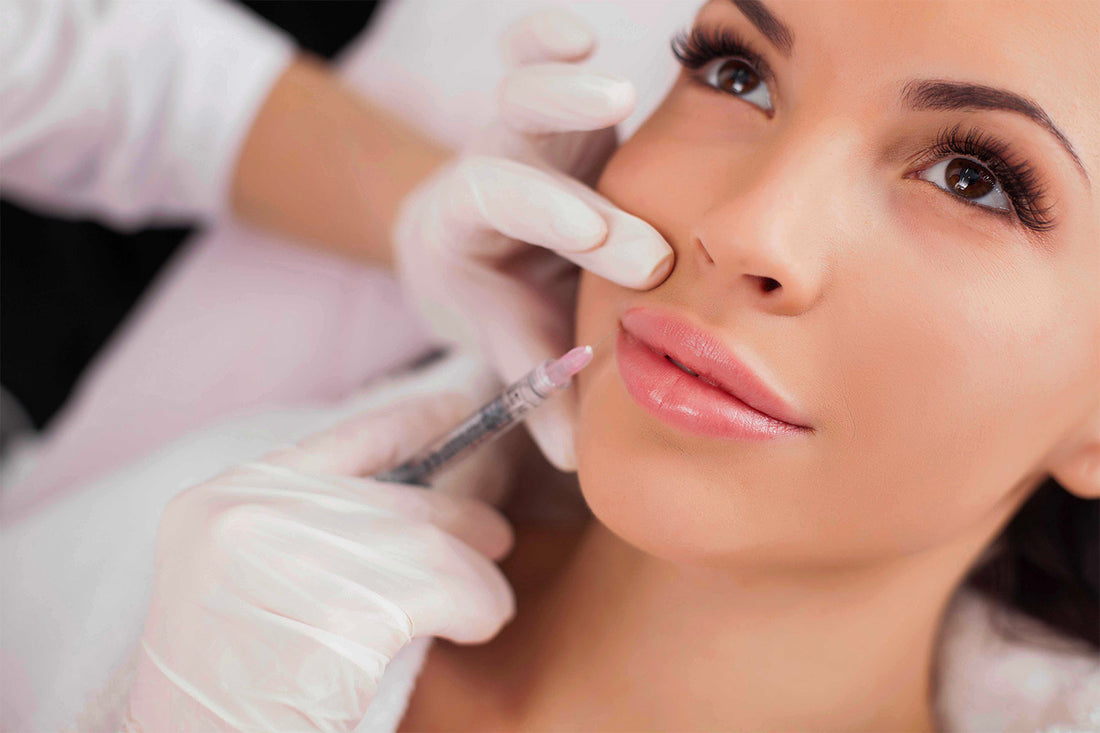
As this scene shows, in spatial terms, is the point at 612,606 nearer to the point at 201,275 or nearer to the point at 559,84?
the point at 559,84

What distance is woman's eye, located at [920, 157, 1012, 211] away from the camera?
2.35ft

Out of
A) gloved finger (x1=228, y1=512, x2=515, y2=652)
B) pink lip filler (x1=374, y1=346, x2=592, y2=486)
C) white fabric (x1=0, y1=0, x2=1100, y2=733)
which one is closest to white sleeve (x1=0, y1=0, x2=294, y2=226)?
white fabric (x1=0, y1=0, x2=1100, y2=733)

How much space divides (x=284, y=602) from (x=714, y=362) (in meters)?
0.43

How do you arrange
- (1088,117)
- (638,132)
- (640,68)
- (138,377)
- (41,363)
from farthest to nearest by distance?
(41,363) → (138,377) → (640,68) → (638,132) → (1088,117)

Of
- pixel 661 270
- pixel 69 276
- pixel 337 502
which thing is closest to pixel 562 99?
pixel 661 270

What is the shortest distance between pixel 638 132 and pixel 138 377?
109 cm

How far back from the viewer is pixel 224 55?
57.9 inches

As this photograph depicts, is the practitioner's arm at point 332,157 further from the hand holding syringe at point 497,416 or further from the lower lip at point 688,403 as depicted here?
the lower lip at point 688,403

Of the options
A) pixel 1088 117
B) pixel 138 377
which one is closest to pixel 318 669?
pixel 1088 117

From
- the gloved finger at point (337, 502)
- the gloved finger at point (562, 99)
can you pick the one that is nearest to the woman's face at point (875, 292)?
the gloved finger at point (562, 99)

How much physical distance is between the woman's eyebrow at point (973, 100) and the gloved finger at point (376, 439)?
60cm

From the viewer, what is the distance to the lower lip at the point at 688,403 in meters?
0.72

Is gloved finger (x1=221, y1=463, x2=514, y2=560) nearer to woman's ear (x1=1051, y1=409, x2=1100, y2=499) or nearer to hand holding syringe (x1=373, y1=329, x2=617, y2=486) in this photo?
hand holding syringe (x1=373, y1=329, x2=617, y2=486)

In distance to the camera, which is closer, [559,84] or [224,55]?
[559,84]
